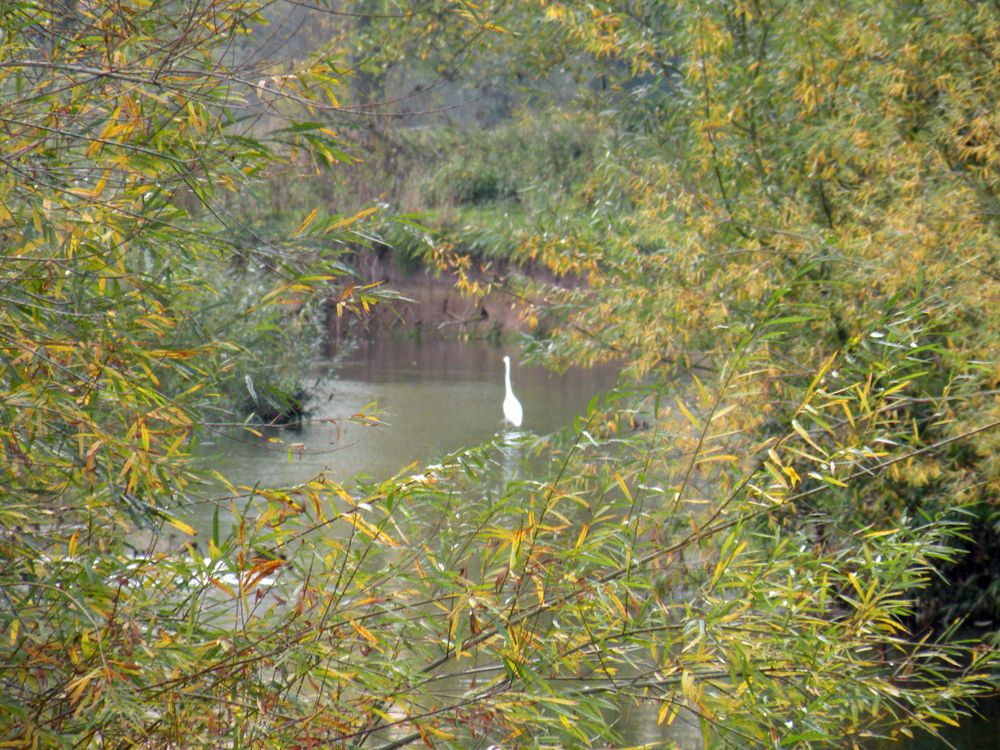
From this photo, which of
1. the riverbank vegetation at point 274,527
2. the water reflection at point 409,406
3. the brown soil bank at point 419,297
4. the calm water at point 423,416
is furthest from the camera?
the brown soil bank at point 419,297

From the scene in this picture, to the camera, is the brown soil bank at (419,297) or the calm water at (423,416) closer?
the calm water at (423,416)

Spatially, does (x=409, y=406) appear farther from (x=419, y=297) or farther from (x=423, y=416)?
(x=419, y=297)

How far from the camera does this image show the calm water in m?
4.21

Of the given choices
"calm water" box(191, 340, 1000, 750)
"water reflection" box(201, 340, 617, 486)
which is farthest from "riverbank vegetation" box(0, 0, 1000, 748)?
"water reflection" box(201, 340, 617, 486)

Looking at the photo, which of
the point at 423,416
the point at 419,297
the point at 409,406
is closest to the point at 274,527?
the point at 423,416

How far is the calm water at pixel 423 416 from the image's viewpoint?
13.8 feet

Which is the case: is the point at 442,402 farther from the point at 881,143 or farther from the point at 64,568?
the point at 64,568

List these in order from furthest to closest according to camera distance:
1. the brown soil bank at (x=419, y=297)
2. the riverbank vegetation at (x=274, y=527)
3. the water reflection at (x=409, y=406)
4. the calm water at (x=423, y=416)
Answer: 1. the brown soil bank at (x=419, y=297)
2. the water reflection at (x=409, y=406)
3. the calm water at (x=423, y=416)
4. the riverbank vegetation at (x=274, y=527)

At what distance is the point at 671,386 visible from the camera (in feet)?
15.4

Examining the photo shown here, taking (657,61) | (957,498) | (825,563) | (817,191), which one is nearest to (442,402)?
(657,61)

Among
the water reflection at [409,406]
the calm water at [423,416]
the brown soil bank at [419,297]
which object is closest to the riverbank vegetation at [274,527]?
the calm water at [423,416]

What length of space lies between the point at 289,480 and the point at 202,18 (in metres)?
5.53

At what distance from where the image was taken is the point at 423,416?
951 cm

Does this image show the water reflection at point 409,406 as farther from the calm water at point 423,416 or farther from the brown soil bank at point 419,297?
the brown soil bank at point 419,297
